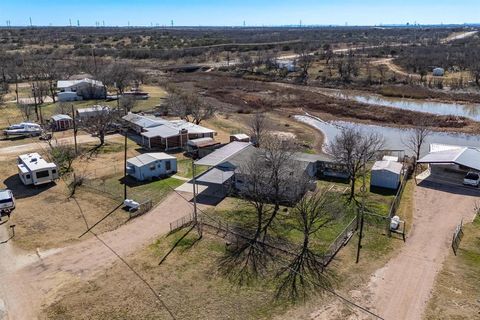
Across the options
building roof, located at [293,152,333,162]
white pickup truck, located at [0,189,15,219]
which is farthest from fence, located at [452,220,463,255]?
white pickup truck, located at [0,189,15,219]

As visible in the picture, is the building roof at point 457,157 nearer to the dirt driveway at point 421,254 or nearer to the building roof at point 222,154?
the dirt driveway at point 421,254

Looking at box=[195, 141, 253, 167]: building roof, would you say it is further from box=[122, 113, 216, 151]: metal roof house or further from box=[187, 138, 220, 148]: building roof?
box=[122, 113, 216, 151]: metal roof house

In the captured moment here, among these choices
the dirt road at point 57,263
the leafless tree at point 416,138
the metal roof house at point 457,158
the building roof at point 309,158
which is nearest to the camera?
the dirt road at point 57,263

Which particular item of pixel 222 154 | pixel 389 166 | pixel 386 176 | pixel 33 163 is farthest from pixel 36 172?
pixel 389 166

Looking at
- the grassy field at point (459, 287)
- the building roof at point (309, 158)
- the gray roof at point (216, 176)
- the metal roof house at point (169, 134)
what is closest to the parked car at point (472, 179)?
the grassy field at point (459, 287)

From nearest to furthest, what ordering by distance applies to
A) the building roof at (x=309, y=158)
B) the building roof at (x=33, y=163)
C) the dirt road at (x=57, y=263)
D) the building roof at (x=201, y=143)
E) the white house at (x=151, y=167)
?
1. the dirt road at (x=57, y=263)
2. the building roof at (x=33, y=163)
3. the building roof at (x=309, y=158)
4. the white house at (x=151, y=167)
5. the building roof at (x=201, y=143)

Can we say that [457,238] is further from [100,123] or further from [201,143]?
[100,123]

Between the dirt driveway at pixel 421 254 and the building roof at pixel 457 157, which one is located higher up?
the building roof at pixel 457 157
